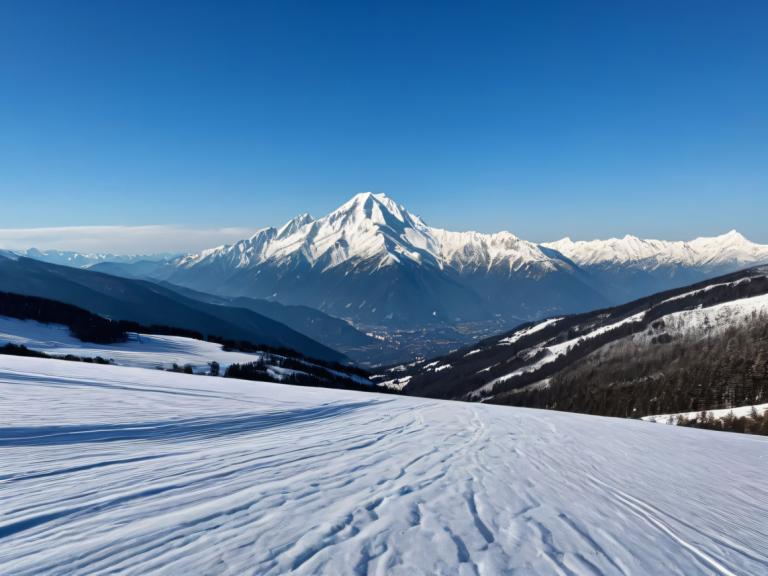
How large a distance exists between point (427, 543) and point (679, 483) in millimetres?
9372

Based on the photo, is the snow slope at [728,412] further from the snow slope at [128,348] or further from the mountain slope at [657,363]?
the snow slope at [128,348]

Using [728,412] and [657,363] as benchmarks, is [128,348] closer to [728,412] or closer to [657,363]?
[728,412]

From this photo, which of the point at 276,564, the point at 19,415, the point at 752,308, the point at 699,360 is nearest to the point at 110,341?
the point at 19,415

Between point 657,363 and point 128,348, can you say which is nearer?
point 128,348

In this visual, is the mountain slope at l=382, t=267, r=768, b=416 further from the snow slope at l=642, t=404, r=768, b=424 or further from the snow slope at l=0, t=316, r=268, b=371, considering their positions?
the snow slope at l=0, t=316, r=268, b=371

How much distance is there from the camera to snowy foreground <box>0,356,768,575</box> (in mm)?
5371

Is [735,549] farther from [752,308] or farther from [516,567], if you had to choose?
[752,308]

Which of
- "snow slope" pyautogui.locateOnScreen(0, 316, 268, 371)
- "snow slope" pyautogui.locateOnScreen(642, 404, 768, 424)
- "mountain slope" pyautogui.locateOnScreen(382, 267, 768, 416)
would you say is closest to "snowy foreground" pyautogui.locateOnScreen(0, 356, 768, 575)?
"snow slope" pyautogui.locateOnScreen(642, 404, 768, 424)

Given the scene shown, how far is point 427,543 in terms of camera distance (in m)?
6.01

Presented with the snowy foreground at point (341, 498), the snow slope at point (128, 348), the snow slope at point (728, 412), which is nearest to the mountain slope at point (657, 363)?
the snow slope at point (728, 412)

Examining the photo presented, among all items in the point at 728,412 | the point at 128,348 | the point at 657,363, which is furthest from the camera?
the point at 657,363

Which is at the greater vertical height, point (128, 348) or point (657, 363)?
point (128, 348)

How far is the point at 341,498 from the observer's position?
7.54 m

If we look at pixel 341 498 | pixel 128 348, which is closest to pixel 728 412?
pixel 341 498
